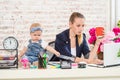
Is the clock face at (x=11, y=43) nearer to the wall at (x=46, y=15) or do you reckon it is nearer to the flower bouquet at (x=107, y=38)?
the wall at (x=46, y=15)

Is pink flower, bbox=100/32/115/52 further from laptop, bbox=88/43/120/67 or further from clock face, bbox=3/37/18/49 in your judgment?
clock face, bbox=3/37/18/49

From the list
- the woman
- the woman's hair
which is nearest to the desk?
the woman

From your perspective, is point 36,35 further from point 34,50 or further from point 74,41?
point 74,41

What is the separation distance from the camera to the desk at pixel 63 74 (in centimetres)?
137

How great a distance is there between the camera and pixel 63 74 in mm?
1412

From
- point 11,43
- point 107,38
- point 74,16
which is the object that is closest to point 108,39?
point 107,38

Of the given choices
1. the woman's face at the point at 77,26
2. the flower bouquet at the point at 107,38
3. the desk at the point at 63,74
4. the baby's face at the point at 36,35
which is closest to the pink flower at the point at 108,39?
the flower bouquet at the point at 107,38

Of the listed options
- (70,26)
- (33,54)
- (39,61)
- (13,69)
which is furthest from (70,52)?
(13,69)

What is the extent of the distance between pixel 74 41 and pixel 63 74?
560mm

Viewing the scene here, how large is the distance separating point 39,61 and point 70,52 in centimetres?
48

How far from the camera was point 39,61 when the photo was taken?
148 cm

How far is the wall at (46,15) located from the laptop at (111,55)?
22.3 inches

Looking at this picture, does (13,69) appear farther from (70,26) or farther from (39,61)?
(70,26)

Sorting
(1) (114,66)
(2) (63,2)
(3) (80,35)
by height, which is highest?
(2) (63,2)
